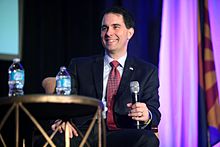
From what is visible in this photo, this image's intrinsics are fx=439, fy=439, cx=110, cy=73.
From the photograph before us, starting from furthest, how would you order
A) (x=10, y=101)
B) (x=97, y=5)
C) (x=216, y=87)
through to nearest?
(x=97, y=5)
(x=216, y=87)
(x=10, y=101)

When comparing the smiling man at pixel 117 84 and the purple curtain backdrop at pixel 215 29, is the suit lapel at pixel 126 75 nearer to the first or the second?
the smiling man at pixel 117 84

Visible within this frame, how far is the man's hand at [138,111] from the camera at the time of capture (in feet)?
7.38

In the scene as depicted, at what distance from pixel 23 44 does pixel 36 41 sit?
111 mm

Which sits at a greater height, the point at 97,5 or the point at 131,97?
the point at 97,5

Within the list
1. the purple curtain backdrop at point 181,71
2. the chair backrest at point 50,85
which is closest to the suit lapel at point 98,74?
the chair backrest at point 50,85

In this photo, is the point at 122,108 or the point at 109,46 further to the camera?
the point at 109,46

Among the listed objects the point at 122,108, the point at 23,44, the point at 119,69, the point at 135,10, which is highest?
the point at 135,10

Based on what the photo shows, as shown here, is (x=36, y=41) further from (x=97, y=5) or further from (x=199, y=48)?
(x=199, y=48)

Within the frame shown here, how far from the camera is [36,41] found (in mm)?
3684

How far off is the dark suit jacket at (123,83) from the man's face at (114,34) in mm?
88

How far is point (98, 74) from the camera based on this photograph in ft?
8.71

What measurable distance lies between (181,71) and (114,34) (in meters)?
1.03

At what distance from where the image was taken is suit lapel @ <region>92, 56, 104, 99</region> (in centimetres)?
258

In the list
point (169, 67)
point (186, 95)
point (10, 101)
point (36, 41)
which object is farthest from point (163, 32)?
point (10, 101)
